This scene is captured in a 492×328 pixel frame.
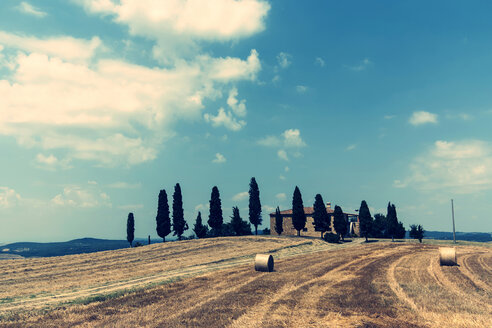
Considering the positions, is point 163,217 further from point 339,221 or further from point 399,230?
point 399,230

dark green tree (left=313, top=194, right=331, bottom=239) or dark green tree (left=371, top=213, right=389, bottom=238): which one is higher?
dark green tree (left=313, top=194, right=331, bottom=239)

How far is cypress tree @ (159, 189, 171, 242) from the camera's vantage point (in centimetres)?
8484

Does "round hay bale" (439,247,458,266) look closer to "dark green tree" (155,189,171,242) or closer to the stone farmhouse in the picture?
the stone farmhouse

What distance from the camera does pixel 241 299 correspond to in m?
17.9

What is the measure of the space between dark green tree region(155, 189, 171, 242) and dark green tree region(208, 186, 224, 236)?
34.1ft

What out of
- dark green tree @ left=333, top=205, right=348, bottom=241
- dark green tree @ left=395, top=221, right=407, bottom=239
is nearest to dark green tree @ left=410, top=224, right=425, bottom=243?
dark green tree @ left=395, top=221, right=407, bottom=239

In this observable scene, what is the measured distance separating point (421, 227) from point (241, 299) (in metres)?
73.9

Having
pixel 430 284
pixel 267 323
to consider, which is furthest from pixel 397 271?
pixel 267 323

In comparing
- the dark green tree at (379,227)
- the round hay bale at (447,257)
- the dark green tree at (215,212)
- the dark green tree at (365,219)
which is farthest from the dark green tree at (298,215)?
the round hay bale at (447,257)

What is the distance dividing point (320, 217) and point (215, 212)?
83.4 ft

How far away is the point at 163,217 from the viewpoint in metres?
85.6

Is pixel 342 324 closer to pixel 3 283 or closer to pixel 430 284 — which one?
pixel 430 284

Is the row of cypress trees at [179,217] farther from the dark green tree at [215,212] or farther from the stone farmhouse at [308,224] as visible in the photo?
the stone farmhouse at [308,224]

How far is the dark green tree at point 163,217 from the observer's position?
84863mm
